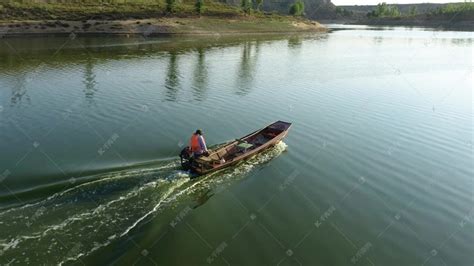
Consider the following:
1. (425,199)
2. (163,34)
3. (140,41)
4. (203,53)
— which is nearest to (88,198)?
(425,199)

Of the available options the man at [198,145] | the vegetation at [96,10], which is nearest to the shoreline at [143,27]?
the vegetation at [96,10]

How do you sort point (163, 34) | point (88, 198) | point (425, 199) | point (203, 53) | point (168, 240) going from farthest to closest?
1. point (163, 34)
2. point (203, 53)
3. point (425, 199)
4. point (88, 198)
5. point (168, 240)

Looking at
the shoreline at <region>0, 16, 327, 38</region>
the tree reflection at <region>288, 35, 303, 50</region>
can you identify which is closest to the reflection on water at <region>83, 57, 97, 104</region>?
the shoreline at <region>0, 16, 327, 38</region>

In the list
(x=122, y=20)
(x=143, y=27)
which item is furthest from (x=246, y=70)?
(x=122, y=20)

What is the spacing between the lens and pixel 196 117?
29.9m

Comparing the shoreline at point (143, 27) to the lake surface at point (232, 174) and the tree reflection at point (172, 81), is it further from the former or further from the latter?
the lake surface at point (232, 174)

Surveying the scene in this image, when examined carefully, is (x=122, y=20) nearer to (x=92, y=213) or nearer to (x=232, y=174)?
(x=232, y=174)

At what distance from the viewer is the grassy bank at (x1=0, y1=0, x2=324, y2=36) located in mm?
81688

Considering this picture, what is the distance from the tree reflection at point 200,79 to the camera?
1447 inches

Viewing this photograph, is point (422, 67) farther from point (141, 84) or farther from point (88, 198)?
point (88, 198)

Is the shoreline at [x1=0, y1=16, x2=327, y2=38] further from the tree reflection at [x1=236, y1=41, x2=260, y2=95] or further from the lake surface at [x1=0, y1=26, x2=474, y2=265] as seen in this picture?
the lake surface at [x1=0, y1=26, x2=474, y2=265]

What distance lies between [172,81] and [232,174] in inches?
909

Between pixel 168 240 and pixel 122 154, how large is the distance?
28.1 feet

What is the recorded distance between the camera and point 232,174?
21.2 metres
